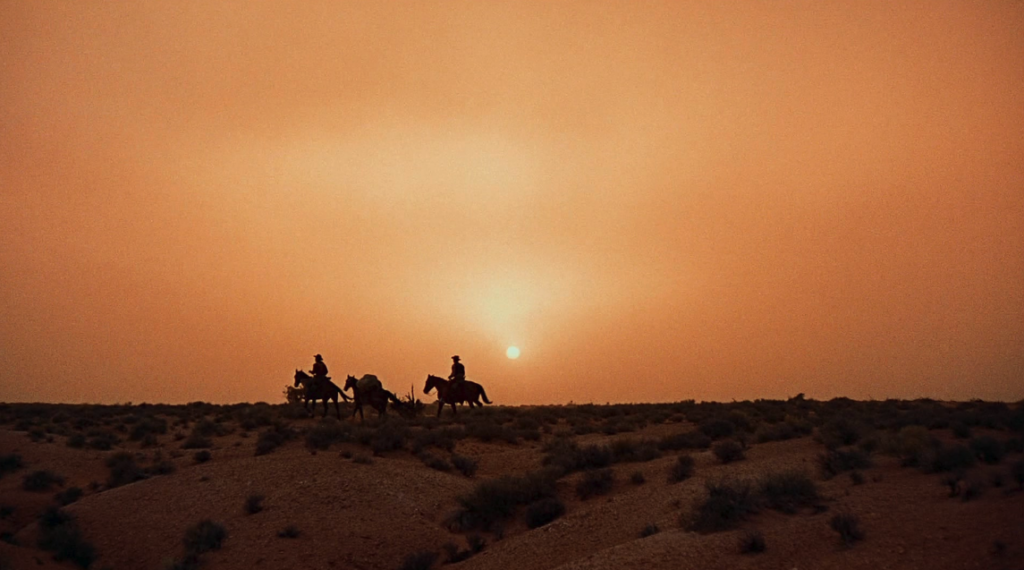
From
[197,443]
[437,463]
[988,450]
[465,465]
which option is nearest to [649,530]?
[988,450]

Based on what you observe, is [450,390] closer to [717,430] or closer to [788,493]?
[717,430]

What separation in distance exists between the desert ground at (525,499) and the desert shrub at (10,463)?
140 millimetres

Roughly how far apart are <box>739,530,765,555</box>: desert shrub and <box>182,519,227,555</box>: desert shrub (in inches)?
547

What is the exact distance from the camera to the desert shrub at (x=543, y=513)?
21406mm

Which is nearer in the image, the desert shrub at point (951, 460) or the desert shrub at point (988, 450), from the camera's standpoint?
the desert shrub at point (951, 460)

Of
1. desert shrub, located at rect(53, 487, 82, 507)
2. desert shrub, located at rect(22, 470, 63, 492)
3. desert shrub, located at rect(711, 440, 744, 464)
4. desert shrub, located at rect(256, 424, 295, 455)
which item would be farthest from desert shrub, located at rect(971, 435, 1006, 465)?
desert shrub, located at rect(22, 470, 63, 492)

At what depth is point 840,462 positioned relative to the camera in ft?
63.9

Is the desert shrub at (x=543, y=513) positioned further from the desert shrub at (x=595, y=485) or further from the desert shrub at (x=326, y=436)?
the desert shrub at (x=326, y=436)

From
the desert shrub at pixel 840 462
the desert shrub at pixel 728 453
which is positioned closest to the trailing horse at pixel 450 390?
the desert shrub at pixel 728 453

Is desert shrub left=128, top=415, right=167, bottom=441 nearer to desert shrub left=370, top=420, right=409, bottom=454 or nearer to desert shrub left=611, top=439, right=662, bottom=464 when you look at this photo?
desert shrub left=370, top=420, right=409, bottom=454

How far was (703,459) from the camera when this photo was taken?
24.3m

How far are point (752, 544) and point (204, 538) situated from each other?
14.3 m

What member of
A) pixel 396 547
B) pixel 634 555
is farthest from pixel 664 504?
pixel 396 547

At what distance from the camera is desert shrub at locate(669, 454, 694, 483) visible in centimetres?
2161
